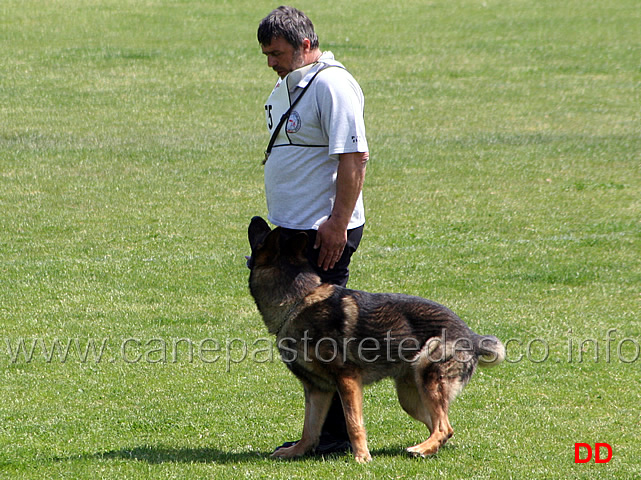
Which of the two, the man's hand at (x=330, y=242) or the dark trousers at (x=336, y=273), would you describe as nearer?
the man's hand at (x=330, y=242)

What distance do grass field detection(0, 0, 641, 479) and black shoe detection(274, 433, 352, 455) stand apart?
11 centimetres

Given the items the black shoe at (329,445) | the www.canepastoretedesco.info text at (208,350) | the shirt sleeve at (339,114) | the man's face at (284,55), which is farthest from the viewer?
the www.canepastoretedesco.info text at (208,350)

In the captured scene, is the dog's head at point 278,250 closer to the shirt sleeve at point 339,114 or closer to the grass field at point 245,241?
the shirt sleeve at point 339,114

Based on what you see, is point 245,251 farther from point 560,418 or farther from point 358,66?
point 358,66

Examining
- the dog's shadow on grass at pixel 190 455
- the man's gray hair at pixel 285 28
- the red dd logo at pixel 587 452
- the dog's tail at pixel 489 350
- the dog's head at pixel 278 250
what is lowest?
the red dd logo at pixel 587 452

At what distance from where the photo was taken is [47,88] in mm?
18812

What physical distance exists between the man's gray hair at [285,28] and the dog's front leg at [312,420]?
1.95 metres

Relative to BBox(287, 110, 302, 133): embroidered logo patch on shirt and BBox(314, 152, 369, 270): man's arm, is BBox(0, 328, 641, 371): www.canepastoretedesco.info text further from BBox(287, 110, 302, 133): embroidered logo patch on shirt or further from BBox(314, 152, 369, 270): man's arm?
BBox(287, 110, 302, 133): embroidered logo patch on shirt

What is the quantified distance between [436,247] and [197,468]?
5.96 metres

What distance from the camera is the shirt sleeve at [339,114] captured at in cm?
434

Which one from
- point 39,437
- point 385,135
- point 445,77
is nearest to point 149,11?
point 445,77

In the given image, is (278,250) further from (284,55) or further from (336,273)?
(284,55)

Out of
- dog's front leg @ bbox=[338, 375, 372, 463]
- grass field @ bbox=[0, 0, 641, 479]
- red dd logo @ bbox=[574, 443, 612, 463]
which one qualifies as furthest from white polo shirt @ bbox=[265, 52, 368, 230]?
red dd logo @ bbox=[574, 443, 612, 463]

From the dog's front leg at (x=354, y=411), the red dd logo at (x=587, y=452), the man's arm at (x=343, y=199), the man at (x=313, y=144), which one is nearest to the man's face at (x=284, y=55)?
A: the man at (x=313, y=144)
